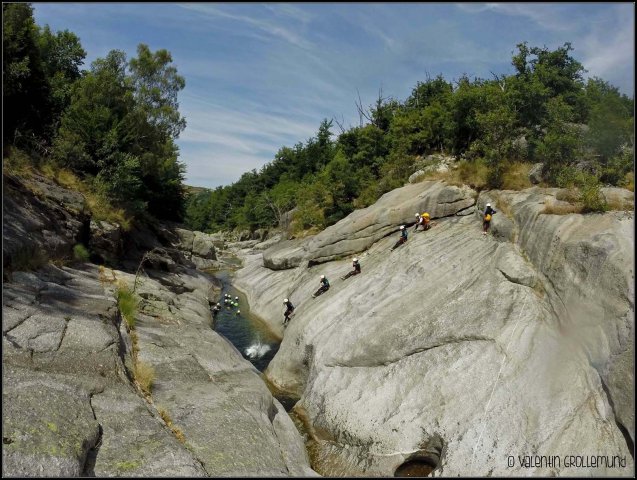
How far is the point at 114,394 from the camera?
1253cm

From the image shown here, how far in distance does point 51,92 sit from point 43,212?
1762cm

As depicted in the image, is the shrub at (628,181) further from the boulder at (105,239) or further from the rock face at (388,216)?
the boulder at (105,239)

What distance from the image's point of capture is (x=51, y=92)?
35.9 m

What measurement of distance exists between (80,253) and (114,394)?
17601 mm

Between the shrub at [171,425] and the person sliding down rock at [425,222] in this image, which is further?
the person sliding down rock at [425,222]

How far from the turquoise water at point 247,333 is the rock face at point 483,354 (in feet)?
13.9

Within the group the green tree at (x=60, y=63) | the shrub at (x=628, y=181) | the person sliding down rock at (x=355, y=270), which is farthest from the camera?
the green tree at (x=60, y=63)

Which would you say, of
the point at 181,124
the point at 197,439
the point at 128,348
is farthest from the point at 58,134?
the point at 197,439

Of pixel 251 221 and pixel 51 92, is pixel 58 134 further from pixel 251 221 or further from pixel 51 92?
pixel 251 221

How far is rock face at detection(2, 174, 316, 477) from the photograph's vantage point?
9.82m

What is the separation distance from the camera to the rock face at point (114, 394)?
9820mm

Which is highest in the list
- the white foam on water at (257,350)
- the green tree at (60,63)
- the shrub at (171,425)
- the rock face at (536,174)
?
the green tree at (60,63)

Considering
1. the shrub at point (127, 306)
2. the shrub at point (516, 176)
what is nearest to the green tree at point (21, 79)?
the shrub at point (127, 306)

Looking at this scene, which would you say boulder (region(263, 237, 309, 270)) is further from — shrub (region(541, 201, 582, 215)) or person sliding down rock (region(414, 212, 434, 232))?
shrub (region(541, 201, 582, 215))
